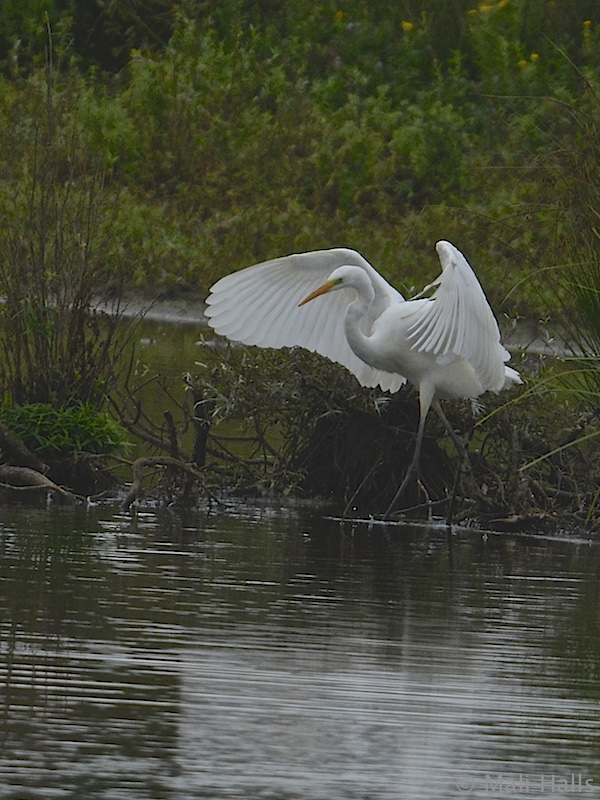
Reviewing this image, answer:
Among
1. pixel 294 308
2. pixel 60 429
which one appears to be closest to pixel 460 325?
pixel 294 308

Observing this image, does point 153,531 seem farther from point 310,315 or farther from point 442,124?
point 442,124

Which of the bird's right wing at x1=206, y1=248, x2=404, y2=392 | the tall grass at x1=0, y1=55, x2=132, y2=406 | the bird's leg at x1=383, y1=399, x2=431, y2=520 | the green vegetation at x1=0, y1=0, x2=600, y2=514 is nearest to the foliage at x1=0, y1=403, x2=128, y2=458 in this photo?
the tall grass at x1=0, y1=55, x2=132, y2=406

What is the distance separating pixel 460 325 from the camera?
8.80 metres

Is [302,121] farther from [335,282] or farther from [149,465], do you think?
[149,465]

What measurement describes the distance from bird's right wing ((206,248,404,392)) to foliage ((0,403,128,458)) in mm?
784

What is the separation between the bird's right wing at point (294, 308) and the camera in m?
9.44

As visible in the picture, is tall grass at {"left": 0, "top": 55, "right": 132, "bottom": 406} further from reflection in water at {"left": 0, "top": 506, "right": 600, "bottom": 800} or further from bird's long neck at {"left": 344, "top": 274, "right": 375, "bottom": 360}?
reflection in water at {"left": 0, "top": 506, "right": 600, "bottom": 800}

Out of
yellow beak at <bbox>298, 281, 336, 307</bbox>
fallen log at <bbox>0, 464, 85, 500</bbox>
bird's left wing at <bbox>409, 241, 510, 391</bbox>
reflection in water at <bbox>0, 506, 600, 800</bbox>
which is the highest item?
yellow beak at <bbox>298, 281, 336, 307</bbox>

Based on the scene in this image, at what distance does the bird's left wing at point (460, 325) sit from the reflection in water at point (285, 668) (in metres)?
1.20

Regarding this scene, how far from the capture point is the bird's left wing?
28.7 ft

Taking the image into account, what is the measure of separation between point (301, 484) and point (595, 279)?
212 centimetres

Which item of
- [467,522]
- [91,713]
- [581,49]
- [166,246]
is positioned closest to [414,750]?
[91,713]

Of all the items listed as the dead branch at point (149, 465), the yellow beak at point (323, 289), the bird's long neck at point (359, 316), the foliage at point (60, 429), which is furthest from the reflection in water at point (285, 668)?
the yellow beak at point (323, 289)

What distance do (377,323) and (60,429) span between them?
5.17ft
